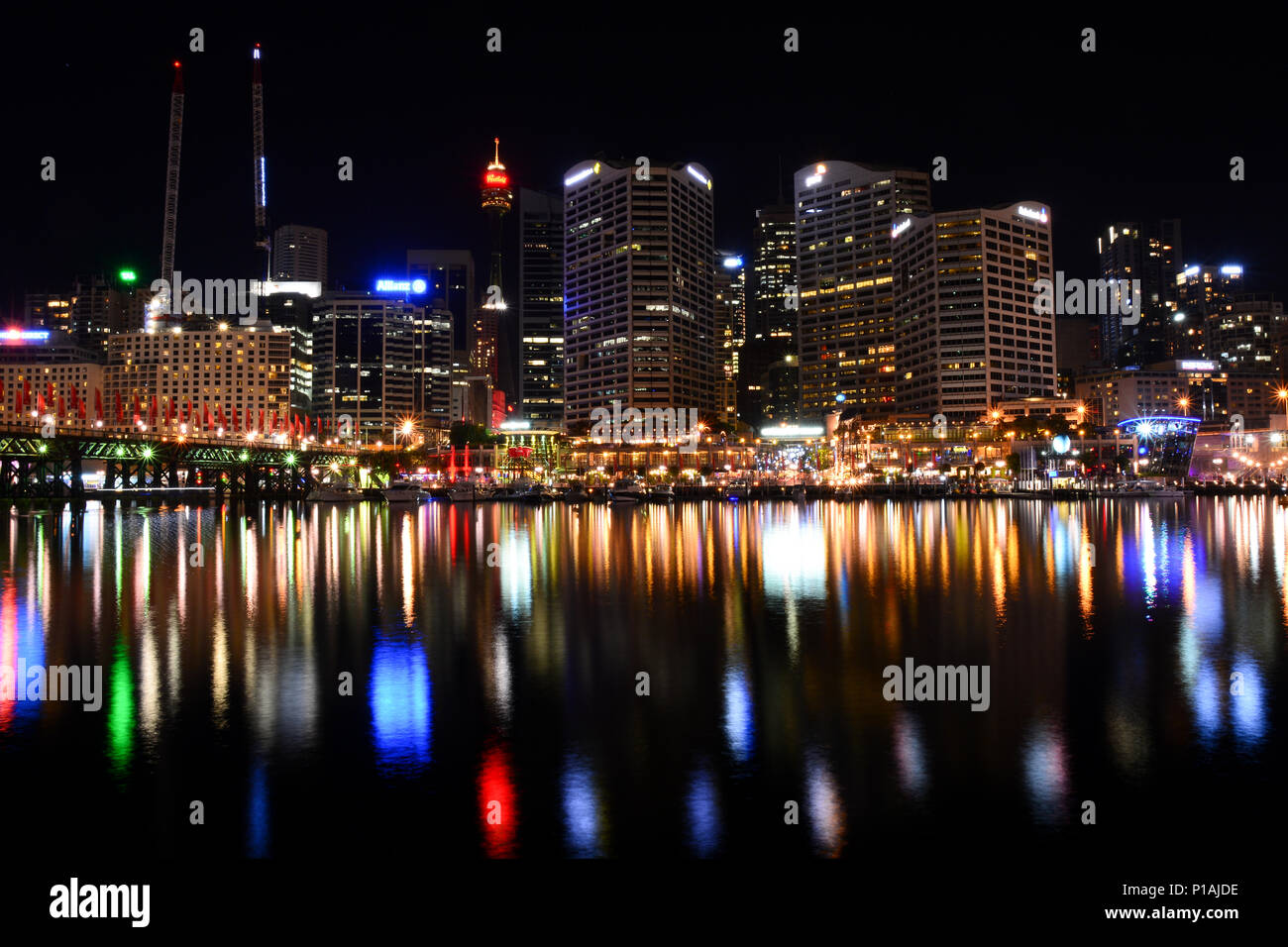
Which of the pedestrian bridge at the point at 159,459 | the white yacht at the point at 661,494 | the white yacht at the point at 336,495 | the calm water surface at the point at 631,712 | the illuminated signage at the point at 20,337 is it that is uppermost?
the illuminated signage at the point at 20,337

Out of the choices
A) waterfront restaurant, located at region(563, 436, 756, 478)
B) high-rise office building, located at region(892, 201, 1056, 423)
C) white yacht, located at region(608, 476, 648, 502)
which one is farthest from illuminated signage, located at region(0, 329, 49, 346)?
high-rise office building, located at region(892, 201, 1056, 423)

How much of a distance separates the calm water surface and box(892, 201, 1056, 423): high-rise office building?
543 ft

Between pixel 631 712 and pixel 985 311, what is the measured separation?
19283 centimetres

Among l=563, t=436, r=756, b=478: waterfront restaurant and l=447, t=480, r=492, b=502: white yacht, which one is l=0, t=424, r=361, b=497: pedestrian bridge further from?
l=563, t=436, r=756, b=478: waterfront restaurant

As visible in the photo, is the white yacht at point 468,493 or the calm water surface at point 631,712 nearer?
the calm water surface at point 631,712

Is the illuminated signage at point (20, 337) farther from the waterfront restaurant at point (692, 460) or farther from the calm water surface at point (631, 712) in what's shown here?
the calm water surface at point (631, 712)

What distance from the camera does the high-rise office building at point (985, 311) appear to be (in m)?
188

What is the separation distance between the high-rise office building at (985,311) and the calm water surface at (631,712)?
166m

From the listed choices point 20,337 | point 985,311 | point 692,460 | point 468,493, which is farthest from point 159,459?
point 985,311

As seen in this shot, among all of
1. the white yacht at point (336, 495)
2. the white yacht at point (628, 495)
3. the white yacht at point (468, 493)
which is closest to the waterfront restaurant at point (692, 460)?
the white yacht at point (468, 493)

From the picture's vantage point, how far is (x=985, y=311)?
7367 inches

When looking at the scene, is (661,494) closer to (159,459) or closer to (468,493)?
(468,493)
